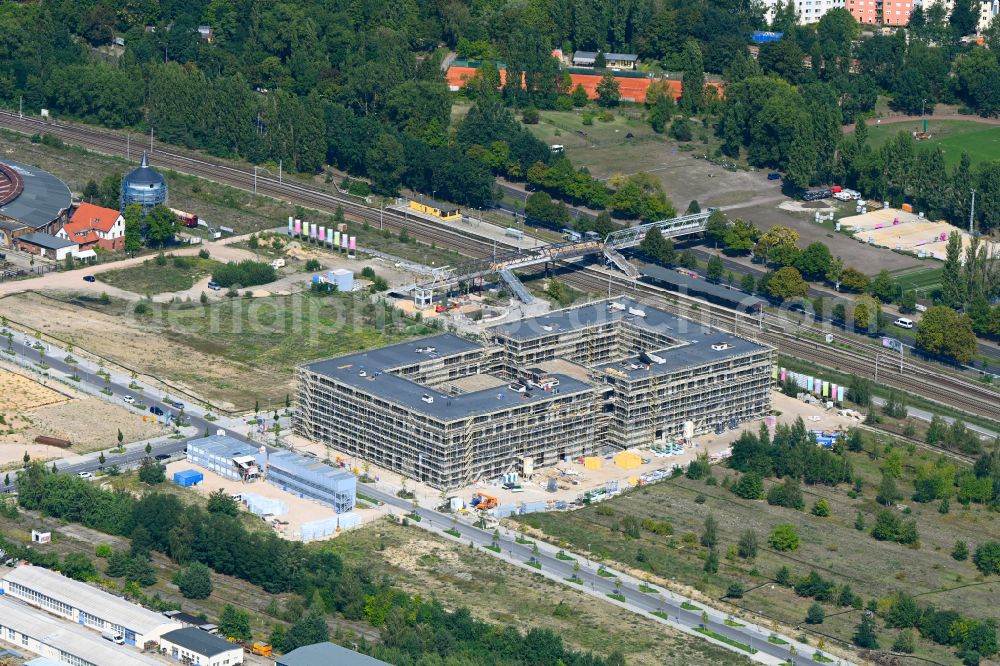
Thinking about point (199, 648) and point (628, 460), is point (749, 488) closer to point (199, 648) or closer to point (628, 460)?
point (628, 460)

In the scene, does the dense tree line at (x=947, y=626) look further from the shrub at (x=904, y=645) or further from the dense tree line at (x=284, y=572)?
the dense tree line at (x=284, y=572)

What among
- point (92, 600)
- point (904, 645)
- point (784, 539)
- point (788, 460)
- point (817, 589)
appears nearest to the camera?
point (92, 600)

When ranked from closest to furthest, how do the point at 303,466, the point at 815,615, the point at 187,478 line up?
the point at 815,615, the point at 187,478, the point at 303,466

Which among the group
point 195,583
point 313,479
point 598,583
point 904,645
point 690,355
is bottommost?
point 598,583

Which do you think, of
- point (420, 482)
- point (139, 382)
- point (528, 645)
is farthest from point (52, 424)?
point (528, 645)

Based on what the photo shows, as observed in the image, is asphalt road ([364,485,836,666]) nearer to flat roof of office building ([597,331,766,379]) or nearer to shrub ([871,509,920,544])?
shrub ([871,509,920,544])

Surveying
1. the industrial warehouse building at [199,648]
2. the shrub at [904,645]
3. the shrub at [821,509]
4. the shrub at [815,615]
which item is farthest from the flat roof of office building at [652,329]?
the industrial warehouse building at [199,648]

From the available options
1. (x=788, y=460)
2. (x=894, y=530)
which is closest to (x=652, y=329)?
(x=788, y=460)

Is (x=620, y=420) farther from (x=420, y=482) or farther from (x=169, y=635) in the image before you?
(x=169, y=635)
